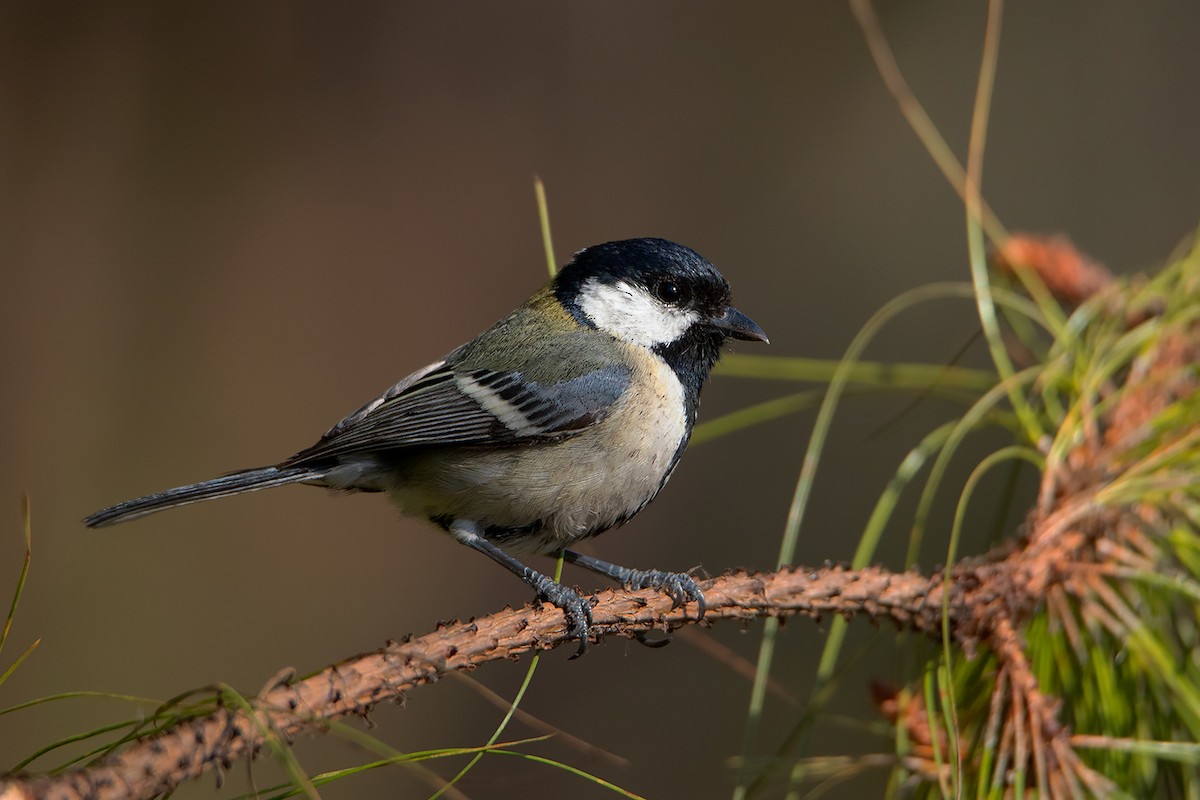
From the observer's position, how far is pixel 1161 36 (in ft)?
11.0

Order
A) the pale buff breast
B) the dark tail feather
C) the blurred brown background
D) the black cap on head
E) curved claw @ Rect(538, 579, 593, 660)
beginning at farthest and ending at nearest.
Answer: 1. the blurred brown background
2. the black cap on head
3. the pale buff breast
4. the dark tail feather
5. curved claw @ Rect(538, 579, 593, 660)

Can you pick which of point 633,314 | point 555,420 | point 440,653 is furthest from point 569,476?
point 440,653

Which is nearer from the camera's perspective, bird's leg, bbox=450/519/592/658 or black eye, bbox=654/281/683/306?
bird's leg, bbox=450/519/592/658

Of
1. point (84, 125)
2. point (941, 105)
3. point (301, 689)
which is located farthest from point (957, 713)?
point (941, 105)

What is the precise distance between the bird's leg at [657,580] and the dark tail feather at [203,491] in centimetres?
49

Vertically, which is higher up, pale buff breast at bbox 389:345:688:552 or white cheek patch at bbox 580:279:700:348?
white cheek patch at bbox 580:279:700:348

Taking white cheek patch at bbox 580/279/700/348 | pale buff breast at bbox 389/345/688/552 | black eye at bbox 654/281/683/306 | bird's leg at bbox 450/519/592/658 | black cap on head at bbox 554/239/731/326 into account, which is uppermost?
black cap on head at bbox 554/239/731/326

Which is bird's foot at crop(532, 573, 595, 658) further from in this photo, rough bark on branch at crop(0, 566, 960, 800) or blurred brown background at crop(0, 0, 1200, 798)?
blurred brown background at crop(0, 0, 1200, 798)

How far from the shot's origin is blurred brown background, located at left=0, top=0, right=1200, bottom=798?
2.67 meters

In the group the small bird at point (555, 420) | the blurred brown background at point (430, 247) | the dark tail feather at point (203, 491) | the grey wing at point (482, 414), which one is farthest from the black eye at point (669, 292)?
the blurred brown background at point (430, 247)

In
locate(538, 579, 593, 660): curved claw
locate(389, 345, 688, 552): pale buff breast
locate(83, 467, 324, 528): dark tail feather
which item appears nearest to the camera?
locate(538, 579, 593, 660): curved claw

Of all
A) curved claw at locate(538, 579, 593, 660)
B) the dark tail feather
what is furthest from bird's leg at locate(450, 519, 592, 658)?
the dark tail feather

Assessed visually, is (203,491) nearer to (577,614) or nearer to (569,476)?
(569,476)

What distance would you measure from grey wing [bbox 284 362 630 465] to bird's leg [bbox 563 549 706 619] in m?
0.24
